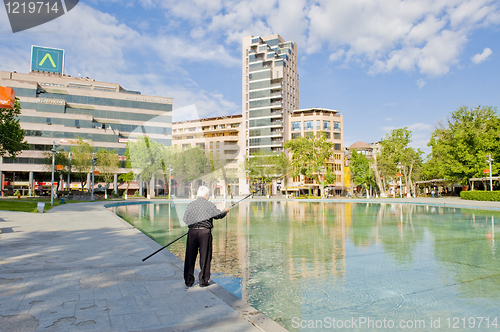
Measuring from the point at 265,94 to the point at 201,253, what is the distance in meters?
82.5

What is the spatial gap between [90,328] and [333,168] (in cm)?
7868

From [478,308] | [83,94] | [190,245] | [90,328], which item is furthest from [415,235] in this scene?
[83,94]

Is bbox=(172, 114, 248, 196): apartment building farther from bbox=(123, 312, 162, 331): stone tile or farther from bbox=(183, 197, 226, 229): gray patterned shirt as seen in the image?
bbox=(123, 312, 162, 331): stone tile

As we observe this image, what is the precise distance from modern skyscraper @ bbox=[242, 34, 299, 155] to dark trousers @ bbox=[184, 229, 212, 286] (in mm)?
76912

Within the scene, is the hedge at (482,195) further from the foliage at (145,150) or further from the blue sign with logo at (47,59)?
the blue sign with logo at (47,59)

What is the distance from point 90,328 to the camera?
142 inches

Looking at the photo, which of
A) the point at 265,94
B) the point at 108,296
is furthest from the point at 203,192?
the point at 265,94

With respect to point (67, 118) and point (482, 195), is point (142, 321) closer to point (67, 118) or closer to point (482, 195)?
point (482, 195)

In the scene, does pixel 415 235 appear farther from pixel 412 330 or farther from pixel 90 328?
pixel 90 328

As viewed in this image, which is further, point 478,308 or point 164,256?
point 164,256

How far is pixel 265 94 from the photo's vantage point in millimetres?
85188

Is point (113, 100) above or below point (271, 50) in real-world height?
below

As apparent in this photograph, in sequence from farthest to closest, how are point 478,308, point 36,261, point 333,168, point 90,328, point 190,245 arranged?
point 333,168
point 36,261
point 190,245
point 478,308
point 90,328

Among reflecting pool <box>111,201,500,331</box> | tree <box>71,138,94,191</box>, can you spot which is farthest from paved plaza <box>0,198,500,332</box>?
tree <box>71,138,94,191</box>
